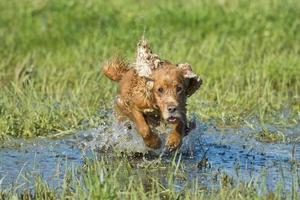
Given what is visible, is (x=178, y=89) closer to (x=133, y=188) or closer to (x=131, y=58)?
(x=133, y=188)

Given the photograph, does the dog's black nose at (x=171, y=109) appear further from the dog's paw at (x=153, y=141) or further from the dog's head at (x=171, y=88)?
the dog's paw at (x=153, y=141)

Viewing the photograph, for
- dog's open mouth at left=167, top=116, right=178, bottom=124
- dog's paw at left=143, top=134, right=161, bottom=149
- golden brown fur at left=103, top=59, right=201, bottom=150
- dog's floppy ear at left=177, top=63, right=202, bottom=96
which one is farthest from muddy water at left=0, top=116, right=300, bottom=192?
dog's floppy ear at left=177, top=63, right=202, bottom=96

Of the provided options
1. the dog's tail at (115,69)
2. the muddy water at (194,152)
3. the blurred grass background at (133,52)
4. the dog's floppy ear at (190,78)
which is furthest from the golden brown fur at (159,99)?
the blurred grass background at (133,52)

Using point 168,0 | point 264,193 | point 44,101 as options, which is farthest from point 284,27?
point 264,193

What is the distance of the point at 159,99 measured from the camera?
21.0 feet

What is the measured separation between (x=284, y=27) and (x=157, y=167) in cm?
534

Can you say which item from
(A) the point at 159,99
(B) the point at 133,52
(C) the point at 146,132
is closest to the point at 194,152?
(C) the point at 146,132

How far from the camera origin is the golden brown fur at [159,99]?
6.38 m

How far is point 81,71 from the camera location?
32.5 ft

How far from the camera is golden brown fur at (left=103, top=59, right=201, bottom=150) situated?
6379mm

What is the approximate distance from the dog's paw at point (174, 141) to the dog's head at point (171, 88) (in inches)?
7.9

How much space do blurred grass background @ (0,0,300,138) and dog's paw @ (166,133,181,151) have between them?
1.29 metres

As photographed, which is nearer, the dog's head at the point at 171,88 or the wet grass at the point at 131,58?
the wet grass at the point at 131,58

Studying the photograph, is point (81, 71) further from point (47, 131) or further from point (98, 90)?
point (47, 131)
